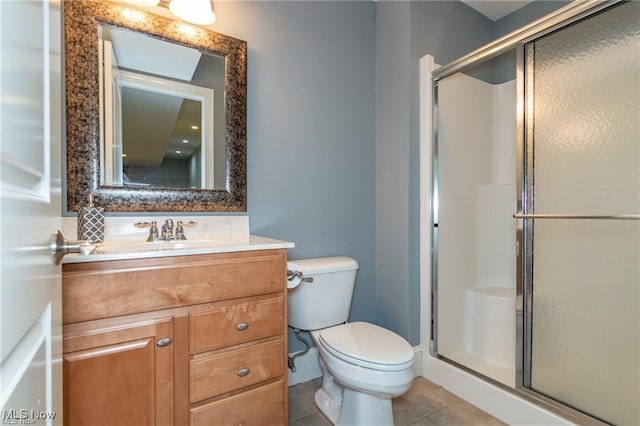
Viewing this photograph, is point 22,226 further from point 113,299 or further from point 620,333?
point 620,333

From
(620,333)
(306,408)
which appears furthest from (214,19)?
(620,333)

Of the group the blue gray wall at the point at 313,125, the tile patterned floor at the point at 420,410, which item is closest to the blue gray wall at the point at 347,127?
the blue gray wall at the point at 313,125

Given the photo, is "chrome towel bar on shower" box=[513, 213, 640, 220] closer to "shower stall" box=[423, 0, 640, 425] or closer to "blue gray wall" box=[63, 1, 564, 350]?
"shower stall" box=[423, 0, 640, 425]

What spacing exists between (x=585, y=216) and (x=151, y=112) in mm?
2013

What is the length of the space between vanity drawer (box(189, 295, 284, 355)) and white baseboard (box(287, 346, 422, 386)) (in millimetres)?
679

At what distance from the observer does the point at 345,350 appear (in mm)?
1343

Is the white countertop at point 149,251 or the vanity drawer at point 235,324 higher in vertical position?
the white countertop at point 149,251

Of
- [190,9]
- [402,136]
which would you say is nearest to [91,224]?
[190,9]

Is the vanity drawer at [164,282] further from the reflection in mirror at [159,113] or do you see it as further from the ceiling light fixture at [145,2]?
the ceiling light fixture at [145,2]

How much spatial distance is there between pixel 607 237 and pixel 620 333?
0.42 meters

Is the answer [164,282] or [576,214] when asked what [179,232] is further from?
[576,214]

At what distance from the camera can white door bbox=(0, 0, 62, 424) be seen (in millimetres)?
389

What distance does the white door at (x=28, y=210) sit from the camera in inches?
15.3

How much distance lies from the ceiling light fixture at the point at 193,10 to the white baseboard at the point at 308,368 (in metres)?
1.84
